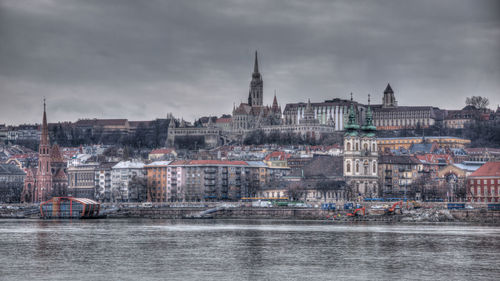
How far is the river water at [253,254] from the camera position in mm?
45031

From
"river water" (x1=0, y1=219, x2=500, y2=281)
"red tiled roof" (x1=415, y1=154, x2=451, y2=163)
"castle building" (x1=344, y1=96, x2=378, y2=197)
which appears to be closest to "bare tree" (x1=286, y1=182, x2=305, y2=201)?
"castle building" (x1=344, y1=96, x2=378, y2=197)

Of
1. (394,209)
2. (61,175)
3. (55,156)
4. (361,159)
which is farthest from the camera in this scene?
(55,156)

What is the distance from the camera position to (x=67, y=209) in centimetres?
10800

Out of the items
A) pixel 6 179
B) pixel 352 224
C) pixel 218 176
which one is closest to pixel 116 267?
pixel 352 224

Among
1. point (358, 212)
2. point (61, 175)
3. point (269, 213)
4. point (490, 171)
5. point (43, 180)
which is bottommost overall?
point (269, 213)

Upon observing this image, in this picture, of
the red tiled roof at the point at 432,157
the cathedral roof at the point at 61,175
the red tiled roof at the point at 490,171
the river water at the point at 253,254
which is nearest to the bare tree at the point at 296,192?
the red tiled roof at the point at 490,171

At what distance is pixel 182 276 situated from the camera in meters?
44.0

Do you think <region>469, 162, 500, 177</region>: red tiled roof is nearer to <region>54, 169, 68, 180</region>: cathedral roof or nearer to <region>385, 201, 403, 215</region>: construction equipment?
<region>385, 201, 403, 215</region>: construction equipment

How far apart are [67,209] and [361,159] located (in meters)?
35.4

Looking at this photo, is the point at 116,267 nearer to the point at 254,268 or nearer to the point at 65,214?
→ the point at 254,268

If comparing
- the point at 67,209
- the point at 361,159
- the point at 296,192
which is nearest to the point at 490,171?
the point at 361,159

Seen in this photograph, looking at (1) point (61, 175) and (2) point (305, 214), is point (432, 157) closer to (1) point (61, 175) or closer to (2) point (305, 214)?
(2) point (305, 214)

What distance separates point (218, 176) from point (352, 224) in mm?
45973

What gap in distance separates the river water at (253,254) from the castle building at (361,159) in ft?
132
